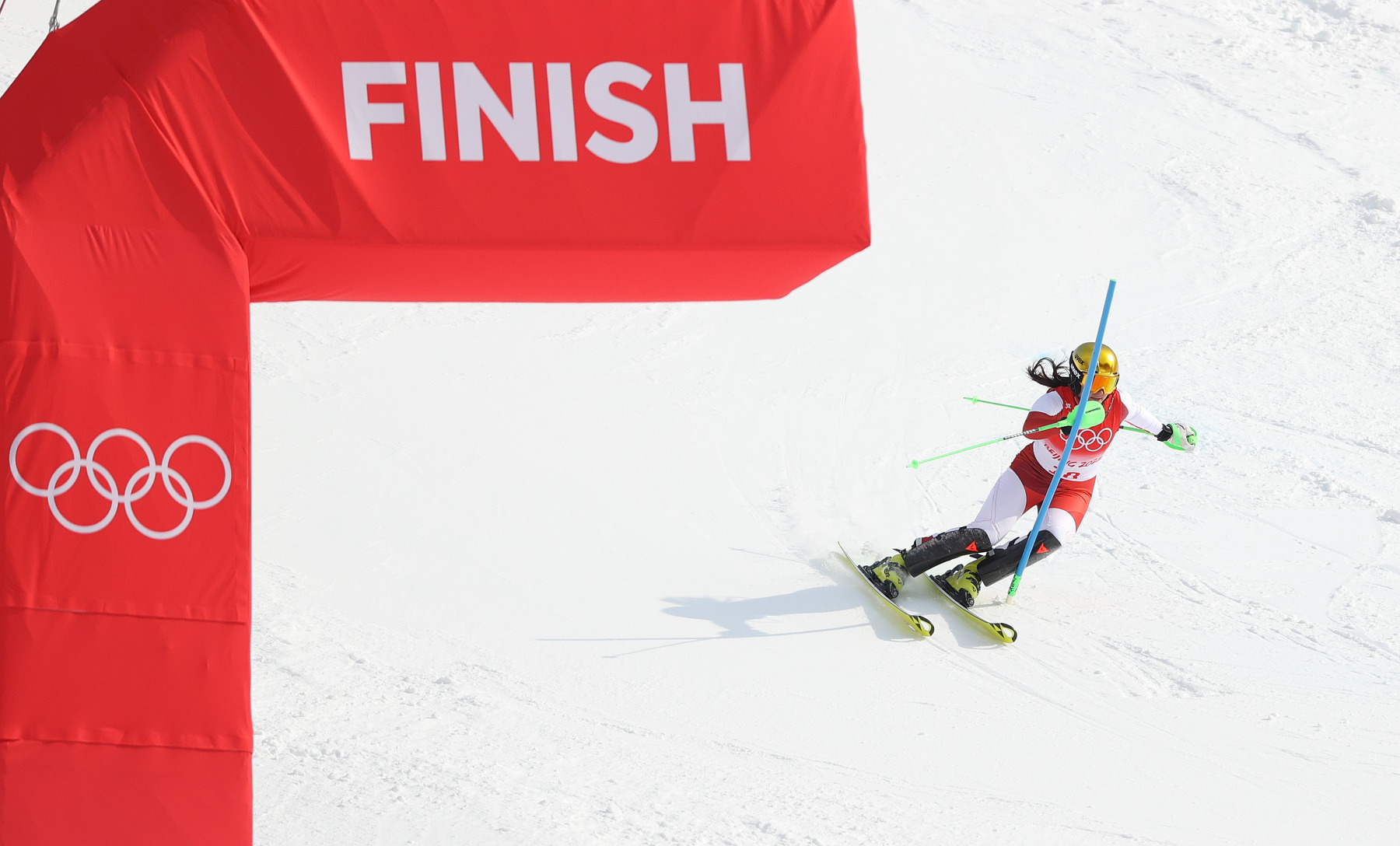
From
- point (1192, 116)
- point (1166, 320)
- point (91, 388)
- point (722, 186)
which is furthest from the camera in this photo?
point (1192, 116)

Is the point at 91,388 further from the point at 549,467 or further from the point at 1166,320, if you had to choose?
the point at 1166,320

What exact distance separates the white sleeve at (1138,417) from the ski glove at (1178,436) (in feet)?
0.17

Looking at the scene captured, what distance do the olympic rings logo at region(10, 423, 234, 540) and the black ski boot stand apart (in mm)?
3551

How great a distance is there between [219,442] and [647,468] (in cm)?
388

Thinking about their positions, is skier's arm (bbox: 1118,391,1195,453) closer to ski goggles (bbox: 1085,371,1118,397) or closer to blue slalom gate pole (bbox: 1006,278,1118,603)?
ski goggles (bbox: 1085,371,1118,397)

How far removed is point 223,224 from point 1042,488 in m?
4.10

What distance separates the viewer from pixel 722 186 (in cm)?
347

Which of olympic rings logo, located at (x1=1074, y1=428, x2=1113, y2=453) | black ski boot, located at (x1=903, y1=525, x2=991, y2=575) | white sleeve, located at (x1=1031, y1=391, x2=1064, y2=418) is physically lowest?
black ski boot, located at (x1=903, y1=525, x2=991, y2=575)

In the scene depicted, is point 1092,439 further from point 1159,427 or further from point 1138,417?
point 1159,427

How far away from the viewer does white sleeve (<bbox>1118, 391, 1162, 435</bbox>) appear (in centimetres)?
604

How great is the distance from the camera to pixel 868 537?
6719 mm

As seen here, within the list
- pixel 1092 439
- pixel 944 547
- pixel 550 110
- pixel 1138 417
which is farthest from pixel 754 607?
pixel 550 110

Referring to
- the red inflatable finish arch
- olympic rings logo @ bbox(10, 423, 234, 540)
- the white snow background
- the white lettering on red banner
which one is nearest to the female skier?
the white snow background

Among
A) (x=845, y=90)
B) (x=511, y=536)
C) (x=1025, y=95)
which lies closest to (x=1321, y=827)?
(x=845, y=90)
